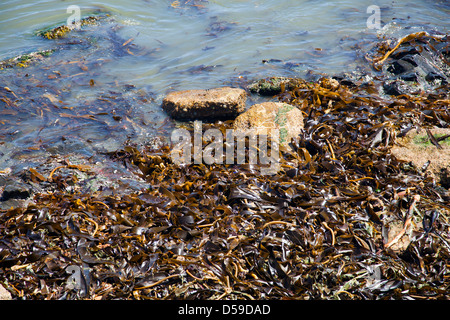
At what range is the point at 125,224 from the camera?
2746mm

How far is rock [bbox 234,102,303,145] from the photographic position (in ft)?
12.0

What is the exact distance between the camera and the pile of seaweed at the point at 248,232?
7.70 ft

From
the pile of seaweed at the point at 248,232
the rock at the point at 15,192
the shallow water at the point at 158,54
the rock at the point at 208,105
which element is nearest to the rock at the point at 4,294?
the pile of seaweed at the point at 248,232

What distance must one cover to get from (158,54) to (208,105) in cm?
257

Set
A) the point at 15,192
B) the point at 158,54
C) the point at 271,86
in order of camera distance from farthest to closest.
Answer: the point at 158,54, the point at 271,86, the point at 15,192

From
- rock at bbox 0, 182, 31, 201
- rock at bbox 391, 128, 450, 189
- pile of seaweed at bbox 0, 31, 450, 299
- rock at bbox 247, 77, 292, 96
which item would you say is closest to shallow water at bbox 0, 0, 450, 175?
rock at bbox 247, 77, 292, 96

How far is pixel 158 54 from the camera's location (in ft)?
20.4

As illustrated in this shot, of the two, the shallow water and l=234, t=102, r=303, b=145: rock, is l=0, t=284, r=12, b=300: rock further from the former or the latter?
l=234, t=102, r=303, b=145: rock

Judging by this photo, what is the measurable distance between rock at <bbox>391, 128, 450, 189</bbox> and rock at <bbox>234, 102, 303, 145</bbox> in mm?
1021

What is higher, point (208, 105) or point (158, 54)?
point (158, 54)

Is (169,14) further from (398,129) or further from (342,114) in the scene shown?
(398,129)

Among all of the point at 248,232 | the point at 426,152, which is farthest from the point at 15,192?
the point at 426,152

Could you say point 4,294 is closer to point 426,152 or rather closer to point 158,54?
point 426,152

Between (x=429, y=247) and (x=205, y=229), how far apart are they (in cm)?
171
